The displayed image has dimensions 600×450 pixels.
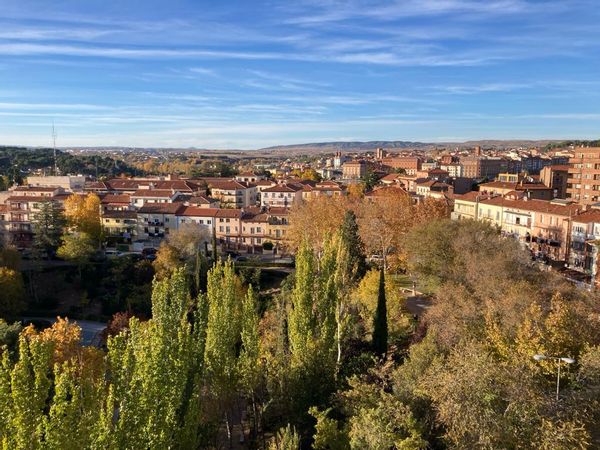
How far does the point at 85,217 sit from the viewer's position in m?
57.0

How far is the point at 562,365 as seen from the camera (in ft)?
62.2

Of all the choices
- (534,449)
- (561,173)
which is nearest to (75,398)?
(534,449)

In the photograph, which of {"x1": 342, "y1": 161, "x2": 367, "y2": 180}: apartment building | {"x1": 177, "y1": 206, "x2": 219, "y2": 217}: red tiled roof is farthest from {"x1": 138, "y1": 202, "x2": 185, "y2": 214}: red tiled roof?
{"x1": 342, "y1": 161, "x2": 367, "y2": 180}: apartment building

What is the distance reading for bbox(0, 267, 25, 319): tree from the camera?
39688 mm

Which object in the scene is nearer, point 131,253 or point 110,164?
point 131,253

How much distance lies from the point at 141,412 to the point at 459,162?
5359 inches

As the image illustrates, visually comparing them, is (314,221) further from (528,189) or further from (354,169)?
(354,169)

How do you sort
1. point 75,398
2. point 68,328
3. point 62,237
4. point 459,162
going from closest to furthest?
point 75,398
point 68,328
point 62,237
point 459,162

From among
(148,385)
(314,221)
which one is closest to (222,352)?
(148,385)

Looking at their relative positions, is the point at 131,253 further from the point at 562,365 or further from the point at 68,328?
the point at 562,365

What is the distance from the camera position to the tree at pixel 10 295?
130 ft

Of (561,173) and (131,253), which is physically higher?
(561,173)

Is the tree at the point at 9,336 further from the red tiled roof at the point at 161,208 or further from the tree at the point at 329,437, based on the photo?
the red tiled roof at the point at 161,208

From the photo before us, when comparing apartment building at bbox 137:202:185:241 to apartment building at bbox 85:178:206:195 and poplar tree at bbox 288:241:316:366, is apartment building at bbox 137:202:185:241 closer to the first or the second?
apartment building at bbox 85:178:206:195
